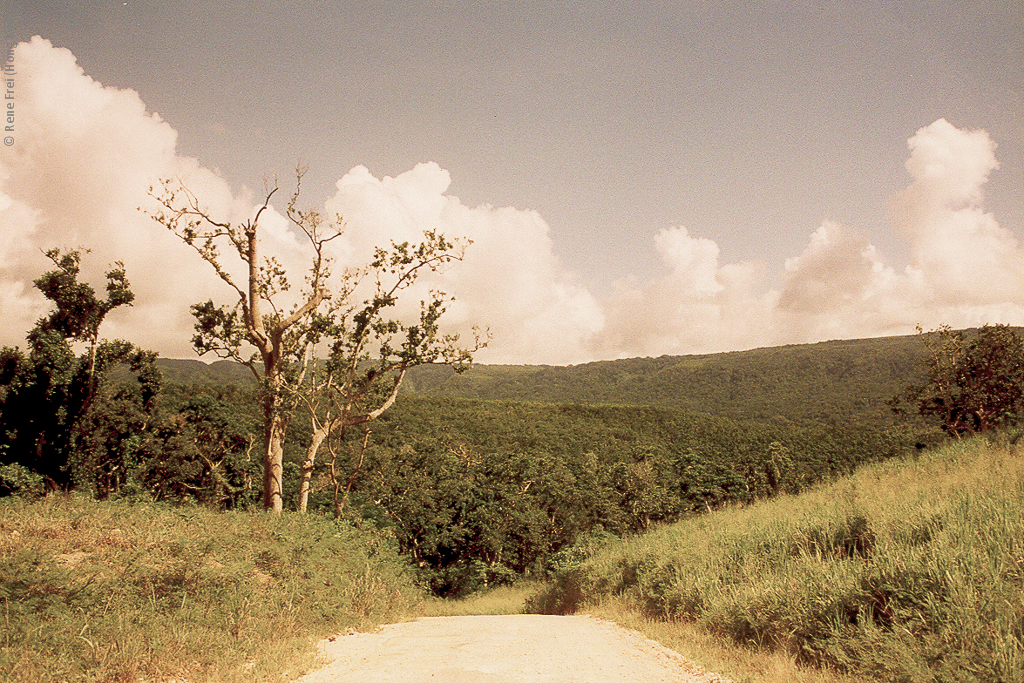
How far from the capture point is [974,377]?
36.2 meters

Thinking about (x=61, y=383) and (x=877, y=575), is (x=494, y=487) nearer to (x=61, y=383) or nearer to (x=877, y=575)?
(x=61, y=383)

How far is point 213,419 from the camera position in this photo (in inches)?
1598

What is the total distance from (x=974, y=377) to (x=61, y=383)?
56053 mm

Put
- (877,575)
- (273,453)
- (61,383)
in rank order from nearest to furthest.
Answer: (877,575) → (273,453) → (61,383)

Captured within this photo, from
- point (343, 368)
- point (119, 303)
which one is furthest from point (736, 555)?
point (119, 303)

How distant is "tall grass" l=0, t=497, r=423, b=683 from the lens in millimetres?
5445

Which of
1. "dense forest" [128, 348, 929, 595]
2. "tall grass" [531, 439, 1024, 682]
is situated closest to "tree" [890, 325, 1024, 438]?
"dense forest" [128, 348, 929, 595]

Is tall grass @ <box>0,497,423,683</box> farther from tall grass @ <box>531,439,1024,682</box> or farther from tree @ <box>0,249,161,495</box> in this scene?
tree @ <box>0,249,161,495</box>

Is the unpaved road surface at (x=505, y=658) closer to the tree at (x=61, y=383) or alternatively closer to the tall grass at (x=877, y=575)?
the tall grass at (x=877, y=575)

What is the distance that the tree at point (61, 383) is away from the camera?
84.7 ft

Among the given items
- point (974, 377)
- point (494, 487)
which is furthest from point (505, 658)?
point (974, 377)

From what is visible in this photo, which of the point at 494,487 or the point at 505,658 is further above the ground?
the point at 505,658

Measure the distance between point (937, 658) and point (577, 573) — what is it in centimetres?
1136

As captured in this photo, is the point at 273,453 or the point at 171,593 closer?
the point at 171,593
